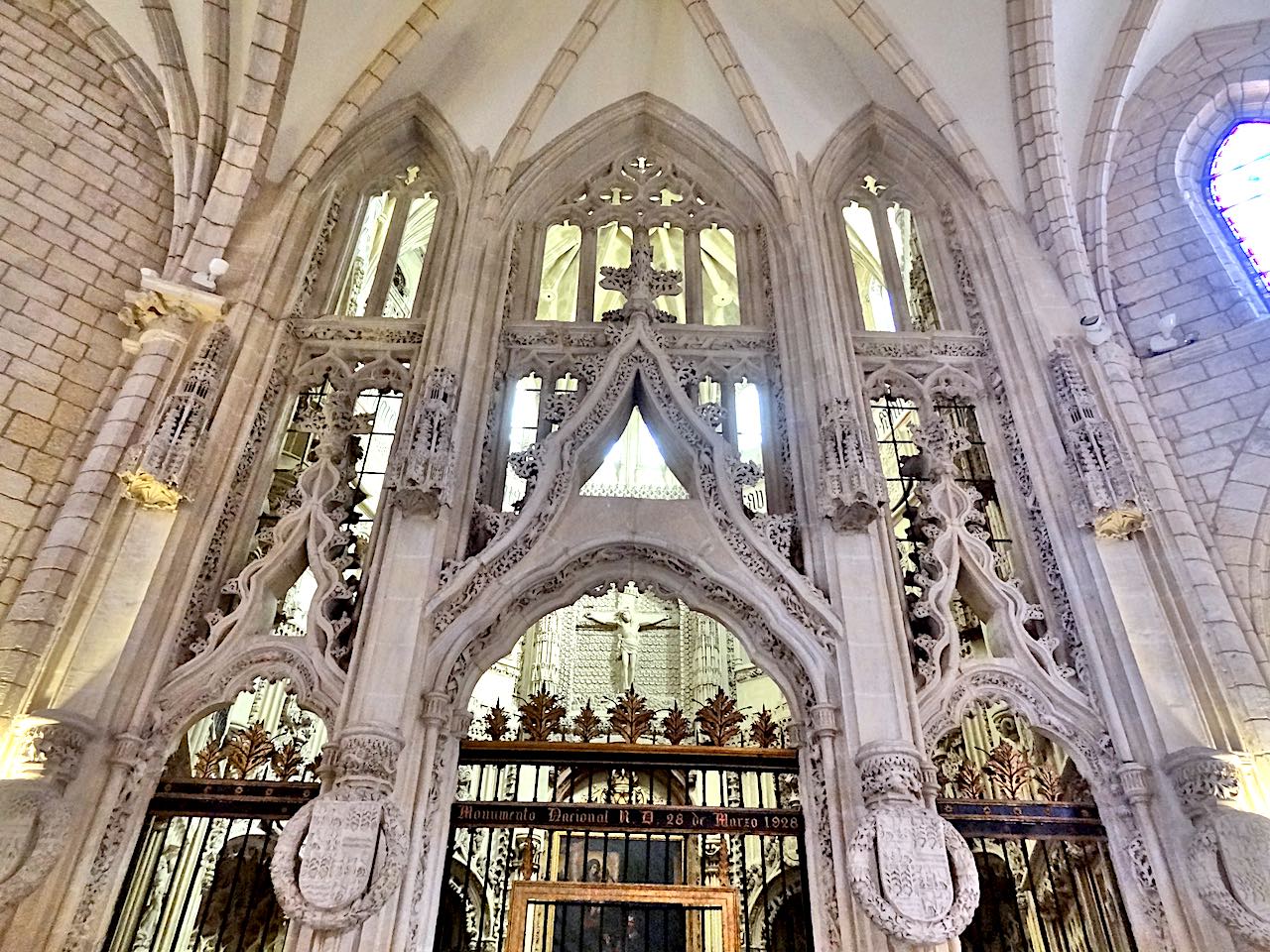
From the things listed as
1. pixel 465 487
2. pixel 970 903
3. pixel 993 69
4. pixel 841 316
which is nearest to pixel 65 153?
pixel 465 487

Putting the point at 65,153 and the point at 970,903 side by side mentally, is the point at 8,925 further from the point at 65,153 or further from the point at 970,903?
the point at 65,153

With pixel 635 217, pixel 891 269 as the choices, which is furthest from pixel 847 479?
pixel 635 217

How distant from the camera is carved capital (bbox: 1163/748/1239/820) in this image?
5.77m

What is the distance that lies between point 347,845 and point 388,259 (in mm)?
6394

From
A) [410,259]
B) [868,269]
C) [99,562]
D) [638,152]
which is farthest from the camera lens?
[410,259]

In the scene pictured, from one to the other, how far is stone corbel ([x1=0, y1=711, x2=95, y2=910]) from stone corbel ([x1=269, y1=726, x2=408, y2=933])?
1392 millimetres

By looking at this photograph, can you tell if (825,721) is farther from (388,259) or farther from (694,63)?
(694,63)

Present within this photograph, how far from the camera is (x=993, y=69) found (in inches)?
382

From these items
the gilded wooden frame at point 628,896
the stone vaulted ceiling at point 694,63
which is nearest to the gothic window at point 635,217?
the stone vaulted ceiling at point 694,63

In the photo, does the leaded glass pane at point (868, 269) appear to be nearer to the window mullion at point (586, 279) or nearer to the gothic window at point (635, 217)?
the gothic window at point (635, 217)

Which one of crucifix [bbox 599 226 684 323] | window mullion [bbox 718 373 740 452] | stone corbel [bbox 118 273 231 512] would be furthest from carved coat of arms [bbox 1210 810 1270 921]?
stone corbel [bbox 118 273 231 512]

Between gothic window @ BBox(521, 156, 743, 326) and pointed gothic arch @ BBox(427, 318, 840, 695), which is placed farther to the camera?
gothic window @ BBox(521, 156, 743, 326)

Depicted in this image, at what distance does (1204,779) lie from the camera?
581cm

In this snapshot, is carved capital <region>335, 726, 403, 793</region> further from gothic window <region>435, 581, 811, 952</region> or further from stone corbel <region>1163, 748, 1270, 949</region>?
stone corbel <region>1163, 748, 1270, 949</region>
